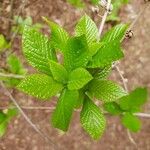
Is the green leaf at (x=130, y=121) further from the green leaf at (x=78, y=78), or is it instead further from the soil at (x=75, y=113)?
the soil at (x=75, y=113)

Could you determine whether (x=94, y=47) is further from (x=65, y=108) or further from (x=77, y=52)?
(x=65, y=108)

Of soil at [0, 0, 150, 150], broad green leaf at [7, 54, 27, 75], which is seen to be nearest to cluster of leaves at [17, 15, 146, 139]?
broad green leaf at [7, 54, 27, 75]

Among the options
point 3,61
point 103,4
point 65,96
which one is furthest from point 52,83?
point 3,61

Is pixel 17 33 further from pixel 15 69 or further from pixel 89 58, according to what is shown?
pixel 89 58

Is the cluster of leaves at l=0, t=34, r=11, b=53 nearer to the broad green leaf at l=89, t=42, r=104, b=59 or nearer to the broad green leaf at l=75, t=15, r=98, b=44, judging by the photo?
the broad green leaf at l=75, t=15, r=98, b=44

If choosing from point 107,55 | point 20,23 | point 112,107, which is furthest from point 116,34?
point 20,23
